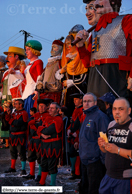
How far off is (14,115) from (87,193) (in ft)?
9.46

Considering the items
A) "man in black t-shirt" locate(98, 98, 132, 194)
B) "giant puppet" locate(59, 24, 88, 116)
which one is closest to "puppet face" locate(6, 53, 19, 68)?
"giant puppet" locate(59, 24, 88, 116)

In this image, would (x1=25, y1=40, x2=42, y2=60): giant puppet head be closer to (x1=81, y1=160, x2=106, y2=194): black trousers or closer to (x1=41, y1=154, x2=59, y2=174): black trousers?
(x1=41, y1=154, x2=59, y2=174): black trousers

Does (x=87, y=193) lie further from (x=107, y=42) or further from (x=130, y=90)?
(x=107, y=42)

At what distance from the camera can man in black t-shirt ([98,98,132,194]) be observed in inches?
92.6

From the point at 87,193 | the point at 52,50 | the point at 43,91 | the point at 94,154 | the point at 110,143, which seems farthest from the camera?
the point at 52,50

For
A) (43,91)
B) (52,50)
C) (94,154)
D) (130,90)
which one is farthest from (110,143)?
(52,50)

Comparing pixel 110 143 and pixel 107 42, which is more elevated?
pixel 107 42

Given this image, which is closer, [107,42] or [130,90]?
[130,90]

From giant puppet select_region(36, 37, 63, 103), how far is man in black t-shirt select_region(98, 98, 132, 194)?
12.8 ft

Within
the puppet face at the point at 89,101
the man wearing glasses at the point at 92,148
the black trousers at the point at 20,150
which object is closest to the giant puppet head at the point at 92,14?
the puppet face at the point at 89,101

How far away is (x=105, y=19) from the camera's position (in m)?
3.85

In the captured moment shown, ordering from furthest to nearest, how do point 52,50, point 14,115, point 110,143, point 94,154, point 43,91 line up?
point 52,50 < point 43,91 < point 14,115 < point 94,154 < point 110,143

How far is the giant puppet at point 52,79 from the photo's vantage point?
632 centimetres

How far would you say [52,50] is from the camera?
22.4 feet
